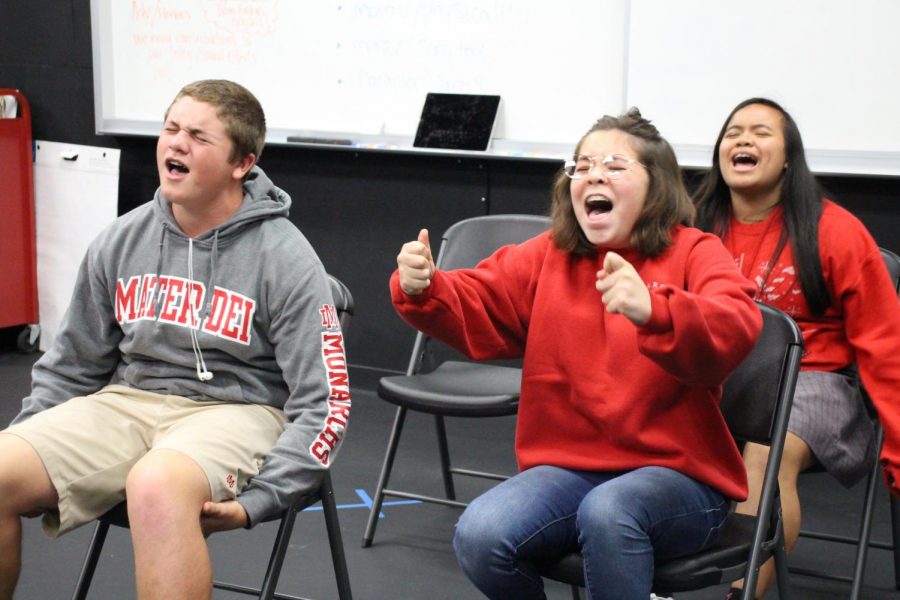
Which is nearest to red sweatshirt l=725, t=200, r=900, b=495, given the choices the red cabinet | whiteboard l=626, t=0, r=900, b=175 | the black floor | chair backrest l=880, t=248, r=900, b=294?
chair backrest l=880, t=248, r=900, b=294

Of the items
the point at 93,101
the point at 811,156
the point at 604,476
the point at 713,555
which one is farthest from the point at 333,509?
the point at 93,101

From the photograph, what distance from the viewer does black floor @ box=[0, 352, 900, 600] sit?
297 centimetres

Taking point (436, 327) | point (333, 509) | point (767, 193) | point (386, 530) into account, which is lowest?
point (386, 530)

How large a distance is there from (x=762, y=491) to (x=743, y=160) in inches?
43.5

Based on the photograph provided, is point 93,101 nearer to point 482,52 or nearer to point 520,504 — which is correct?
point 482,52

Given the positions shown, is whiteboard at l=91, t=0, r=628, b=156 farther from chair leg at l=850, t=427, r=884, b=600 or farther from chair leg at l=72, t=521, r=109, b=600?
chair leg at l=72, t=521, r=109, b=600

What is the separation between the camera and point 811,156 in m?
3.85

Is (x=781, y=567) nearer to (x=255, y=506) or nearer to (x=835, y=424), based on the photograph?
(x=835, y=424)

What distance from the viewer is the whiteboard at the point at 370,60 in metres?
4.22

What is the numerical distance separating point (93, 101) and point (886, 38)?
3.49m

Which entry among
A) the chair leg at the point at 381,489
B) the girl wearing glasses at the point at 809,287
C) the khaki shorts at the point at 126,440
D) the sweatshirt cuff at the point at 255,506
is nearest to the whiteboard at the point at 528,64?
the girl wearing glasses at the point at 809,287

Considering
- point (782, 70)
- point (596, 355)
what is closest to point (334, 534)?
point (596, 355)

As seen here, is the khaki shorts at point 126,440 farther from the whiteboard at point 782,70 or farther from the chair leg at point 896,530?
the whiteboard at point 782,70

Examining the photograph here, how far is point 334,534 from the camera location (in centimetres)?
234
